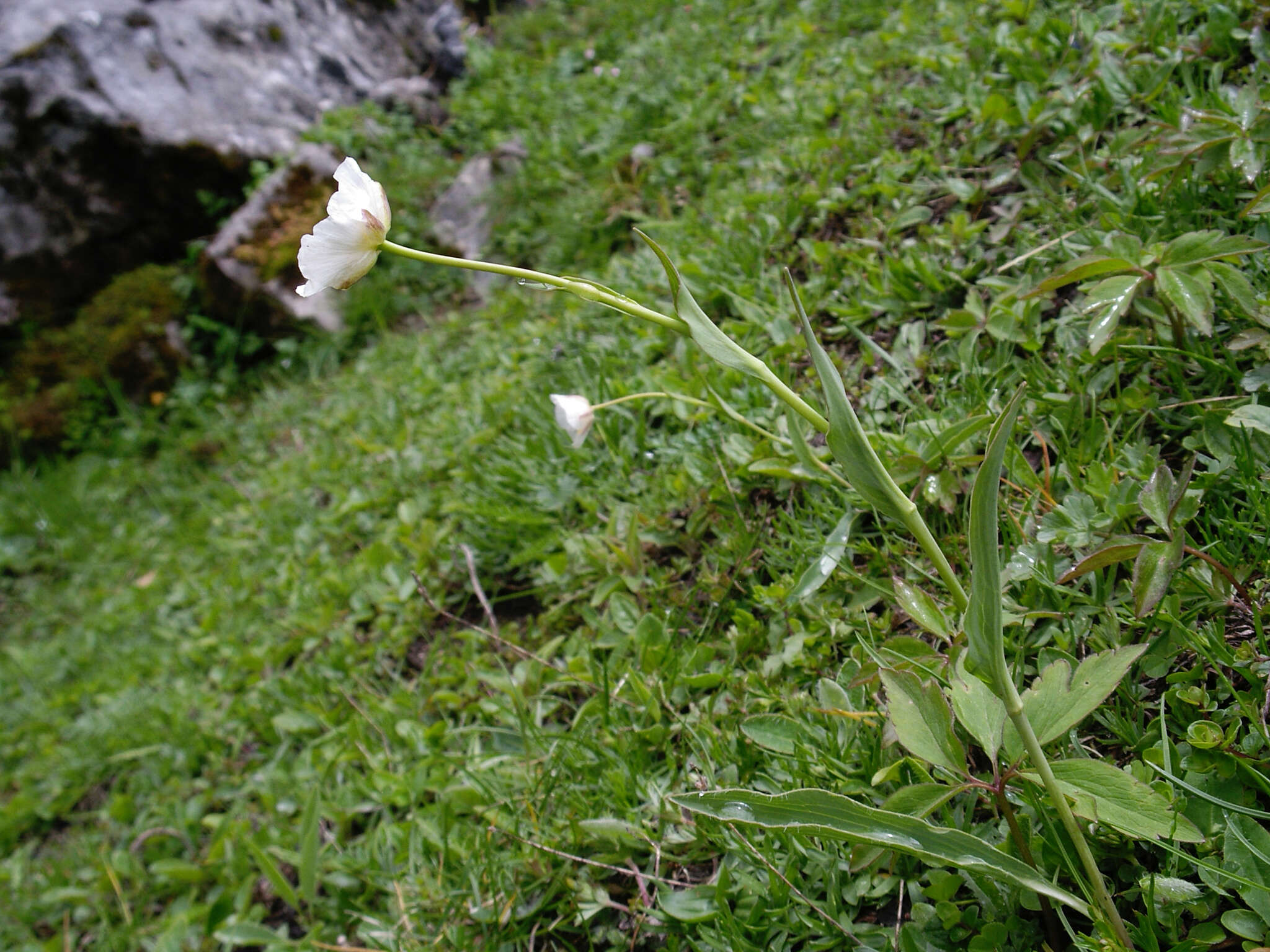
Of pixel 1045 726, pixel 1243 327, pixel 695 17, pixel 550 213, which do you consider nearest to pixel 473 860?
pixel 1045 726

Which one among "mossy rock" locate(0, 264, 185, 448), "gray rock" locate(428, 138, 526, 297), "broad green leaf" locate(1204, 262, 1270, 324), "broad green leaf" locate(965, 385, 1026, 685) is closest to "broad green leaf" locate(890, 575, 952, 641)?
"broad green leaf" locate(965, 385, 1026, 685)

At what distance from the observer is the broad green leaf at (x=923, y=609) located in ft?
3.33

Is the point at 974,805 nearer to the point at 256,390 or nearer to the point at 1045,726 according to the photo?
the point at 1045,726

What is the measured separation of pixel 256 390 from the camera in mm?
4531

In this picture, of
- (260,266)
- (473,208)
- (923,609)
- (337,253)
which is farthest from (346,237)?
(260,266)

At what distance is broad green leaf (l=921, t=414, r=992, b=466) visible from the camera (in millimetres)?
1193

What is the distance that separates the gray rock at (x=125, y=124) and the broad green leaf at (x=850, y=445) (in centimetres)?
537

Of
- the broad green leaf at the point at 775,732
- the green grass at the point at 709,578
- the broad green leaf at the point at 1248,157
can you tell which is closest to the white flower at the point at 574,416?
the green grass at the point at 709,578

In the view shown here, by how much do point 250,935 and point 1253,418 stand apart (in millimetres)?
1983

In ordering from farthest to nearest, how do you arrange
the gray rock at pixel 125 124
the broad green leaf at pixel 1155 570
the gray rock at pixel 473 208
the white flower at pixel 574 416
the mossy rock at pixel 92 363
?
the mossy rock at pixel 92 363, the gray rock at pixel 125 124, the gray rock at pixel 473 208, the white flower at pixel 574 416, the broad green leaf at pixel 1155 570

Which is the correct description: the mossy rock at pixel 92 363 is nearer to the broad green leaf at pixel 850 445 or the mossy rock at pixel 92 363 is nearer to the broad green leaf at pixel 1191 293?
the broad green leaf at pixel 850 445

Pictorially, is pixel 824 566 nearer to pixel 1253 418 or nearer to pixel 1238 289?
pixel 1253 418

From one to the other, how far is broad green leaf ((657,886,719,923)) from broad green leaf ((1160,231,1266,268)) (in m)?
1.17

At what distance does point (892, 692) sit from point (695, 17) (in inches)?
153
